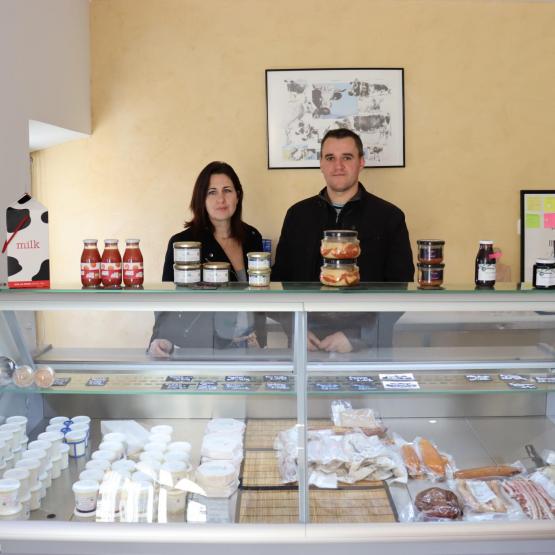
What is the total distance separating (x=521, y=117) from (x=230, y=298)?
2.92m

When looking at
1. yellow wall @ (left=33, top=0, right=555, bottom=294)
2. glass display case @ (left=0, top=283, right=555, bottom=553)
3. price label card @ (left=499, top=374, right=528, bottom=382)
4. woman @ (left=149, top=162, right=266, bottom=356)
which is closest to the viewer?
glass display case @ (left=0, top=283, right=555, bottom=553)

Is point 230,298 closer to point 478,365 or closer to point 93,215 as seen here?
point 478,365

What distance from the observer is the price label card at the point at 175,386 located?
6.46 ft

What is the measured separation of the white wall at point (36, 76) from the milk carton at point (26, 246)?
40.3 inches

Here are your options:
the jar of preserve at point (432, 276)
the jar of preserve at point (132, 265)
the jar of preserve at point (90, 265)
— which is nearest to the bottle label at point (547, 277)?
the jar of preserve at point (432, 276)

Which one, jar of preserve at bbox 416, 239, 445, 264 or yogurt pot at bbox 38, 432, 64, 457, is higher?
jar of preserve at bbox 416, 239, 445, 264

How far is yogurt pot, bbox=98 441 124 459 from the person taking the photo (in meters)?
2.11

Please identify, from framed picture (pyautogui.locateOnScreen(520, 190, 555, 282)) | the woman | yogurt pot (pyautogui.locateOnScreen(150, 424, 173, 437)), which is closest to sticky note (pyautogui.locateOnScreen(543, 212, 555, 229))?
framed picture (pyautogui.locateOnScreen(520, 190, 555, 282))

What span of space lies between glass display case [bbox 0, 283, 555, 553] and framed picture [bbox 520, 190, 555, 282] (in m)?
1.98

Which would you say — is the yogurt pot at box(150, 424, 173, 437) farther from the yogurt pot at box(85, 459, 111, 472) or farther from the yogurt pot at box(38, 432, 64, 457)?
the yogurt pot at box(38, 432, 64, 457)

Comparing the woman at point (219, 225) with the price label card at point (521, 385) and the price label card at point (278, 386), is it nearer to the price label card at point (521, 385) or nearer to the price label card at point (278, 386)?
the price label card at point (278, 386)

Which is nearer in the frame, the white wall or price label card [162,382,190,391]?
price label card [162,382,190,391]

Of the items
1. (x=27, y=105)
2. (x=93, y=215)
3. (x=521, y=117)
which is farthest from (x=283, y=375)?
(x=521, y=117)

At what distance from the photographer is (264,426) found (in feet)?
7.04
